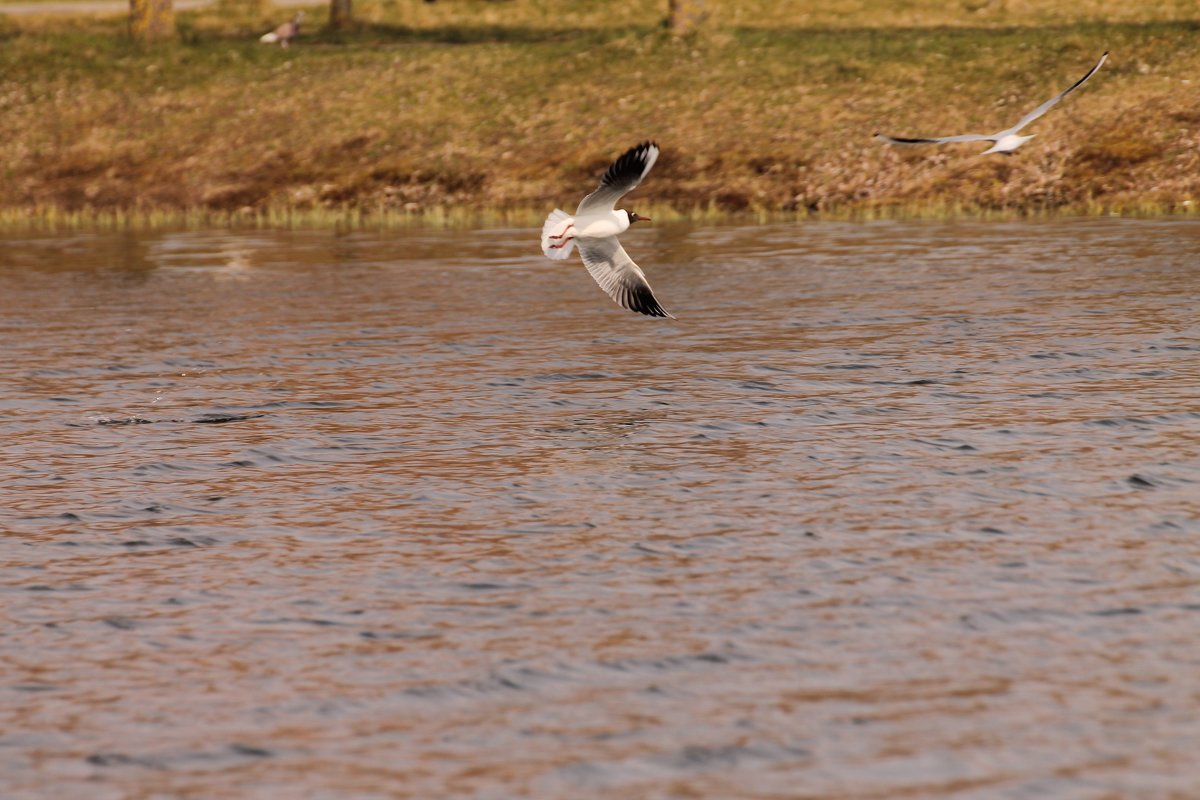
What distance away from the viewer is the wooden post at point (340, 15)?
6089 cm

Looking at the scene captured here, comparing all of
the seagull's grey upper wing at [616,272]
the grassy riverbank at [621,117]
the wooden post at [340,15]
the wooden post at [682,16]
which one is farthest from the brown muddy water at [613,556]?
the wooden post at [340,15]

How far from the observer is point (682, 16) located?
5328 centimetres

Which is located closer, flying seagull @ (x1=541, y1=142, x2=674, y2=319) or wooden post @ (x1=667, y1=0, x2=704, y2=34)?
flying seagull @ (x1=541, y1=142, x2=674, y2=319)

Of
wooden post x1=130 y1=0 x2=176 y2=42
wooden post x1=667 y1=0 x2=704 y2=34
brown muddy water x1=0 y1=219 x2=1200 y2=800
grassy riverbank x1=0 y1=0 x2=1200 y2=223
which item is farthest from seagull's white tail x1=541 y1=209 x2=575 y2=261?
wooden post x1=130 y1=0 x2=176 y2=42

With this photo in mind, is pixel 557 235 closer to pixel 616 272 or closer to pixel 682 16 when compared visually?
pixel 616 272

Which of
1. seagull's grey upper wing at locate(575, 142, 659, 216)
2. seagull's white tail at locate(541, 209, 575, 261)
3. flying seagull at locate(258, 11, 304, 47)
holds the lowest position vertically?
seagull's white tail at locate(541, 209, 575, 261)

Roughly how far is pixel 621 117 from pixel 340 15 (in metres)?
16.6

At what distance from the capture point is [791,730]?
930cm

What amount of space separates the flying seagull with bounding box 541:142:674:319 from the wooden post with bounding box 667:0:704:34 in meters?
33.5

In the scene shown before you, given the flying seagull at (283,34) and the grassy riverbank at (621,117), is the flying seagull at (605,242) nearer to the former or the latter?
the grassy riverbank at (621,117)

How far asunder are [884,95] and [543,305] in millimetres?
19781

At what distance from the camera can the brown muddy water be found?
9.12 meters

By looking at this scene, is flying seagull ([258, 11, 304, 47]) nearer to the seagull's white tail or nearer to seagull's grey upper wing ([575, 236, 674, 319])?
seagull's grey upper wing ([575, 236, 674, 319])

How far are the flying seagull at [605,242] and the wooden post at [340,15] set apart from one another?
1668 inches
